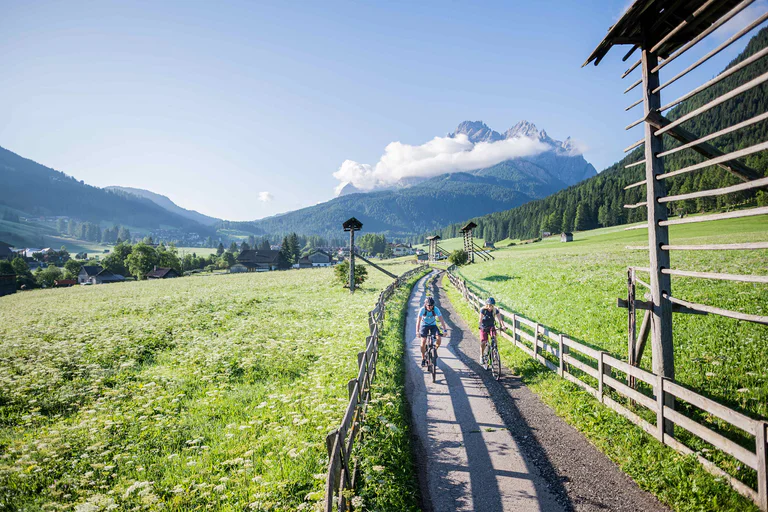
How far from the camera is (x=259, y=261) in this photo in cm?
11556

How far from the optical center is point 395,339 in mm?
15930

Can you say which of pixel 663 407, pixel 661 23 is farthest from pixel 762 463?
pixel 661 23

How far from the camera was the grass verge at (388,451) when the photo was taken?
18.8ft

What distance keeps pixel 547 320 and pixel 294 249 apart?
114 meters

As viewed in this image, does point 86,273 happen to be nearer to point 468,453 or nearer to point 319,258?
point 319,258

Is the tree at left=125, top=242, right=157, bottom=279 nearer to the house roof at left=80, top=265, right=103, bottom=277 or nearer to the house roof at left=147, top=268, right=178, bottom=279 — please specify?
the house roof at left=147, top=268, right=178, bottom=279

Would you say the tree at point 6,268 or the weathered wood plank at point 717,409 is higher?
the tree at point 6,268

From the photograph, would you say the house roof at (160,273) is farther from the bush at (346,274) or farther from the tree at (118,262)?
the bush at (346,274)

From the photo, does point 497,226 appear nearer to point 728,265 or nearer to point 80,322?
point 728,265

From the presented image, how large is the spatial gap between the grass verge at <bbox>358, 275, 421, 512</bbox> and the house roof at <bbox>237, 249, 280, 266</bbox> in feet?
358

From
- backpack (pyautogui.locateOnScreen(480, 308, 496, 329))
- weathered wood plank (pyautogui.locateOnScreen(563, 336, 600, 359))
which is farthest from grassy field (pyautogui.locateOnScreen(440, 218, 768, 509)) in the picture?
backpack (pyautogui.locateOnScreen(480, 308, 496, 329))

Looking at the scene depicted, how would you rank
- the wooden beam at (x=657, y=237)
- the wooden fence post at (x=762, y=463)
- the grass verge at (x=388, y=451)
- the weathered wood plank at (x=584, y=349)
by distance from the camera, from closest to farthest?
1. the wooden fence post at (x=762, y=463)
2. the grass verge at (x=388, y=451)
3. the wooden beam at (x=657, y=237)
4. the weathered wood plank at (x=584, y=349)

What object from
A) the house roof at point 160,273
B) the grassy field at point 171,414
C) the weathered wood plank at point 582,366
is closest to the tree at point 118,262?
the house roof at point 160,273

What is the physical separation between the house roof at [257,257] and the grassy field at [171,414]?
98500 mm
